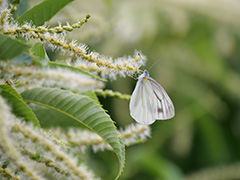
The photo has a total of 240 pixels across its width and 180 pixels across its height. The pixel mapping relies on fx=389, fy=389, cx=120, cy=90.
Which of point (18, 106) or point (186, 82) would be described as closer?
point (18, 106)

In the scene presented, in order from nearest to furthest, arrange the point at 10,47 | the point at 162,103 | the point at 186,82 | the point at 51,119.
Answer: the point at 10,47 < the point at 51,119 < the point at 162,103 < the point at 186,82

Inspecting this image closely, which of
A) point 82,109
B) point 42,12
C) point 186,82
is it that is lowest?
point 82,109

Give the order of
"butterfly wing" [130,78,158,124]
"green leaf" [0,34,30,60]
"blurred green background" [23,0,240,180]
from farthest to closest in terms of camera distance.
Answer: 1. "blurred green background" [23,0,240,180]
2. "butterfly wing" [130,78,158,124]
3. "green leaf" [0,34,30,60]

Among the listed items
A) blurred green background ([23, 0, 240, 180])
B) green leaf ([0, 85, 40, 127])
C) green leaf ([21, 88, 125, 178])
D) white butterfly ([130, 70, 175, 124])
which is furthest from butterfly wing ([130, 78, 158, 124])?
blurred green background ([23, 0, 240, 180])

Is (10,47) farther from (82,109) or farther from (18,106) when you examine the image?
(82,109)

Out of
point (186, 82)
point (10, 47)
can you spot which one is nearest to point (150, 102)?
point (10, 47)

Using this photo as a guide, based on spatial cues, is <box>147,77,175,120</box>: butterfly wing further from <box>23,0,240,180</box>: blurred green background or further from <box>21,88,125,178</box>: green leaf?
<box>23,0,240,180</box>: blurred green background

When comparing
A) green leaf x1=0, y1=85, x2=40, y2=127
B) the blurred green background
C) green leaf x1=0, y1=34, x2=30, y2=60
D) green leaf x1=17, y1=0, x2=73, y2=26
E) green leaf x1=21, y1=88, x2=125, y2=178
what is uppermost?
the blurred green background
